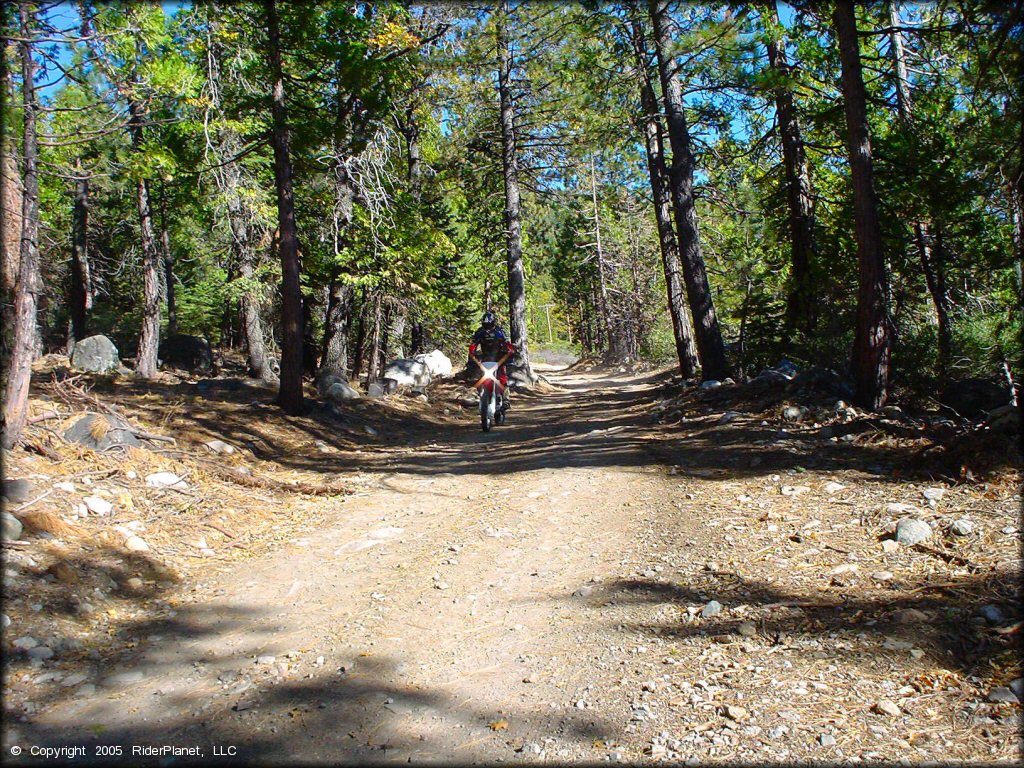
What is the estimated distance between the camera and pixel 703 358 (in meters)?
13.4

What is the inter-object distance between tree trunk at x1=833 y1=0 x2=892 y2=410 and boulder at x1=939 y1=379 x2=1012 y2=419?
70 centimetres

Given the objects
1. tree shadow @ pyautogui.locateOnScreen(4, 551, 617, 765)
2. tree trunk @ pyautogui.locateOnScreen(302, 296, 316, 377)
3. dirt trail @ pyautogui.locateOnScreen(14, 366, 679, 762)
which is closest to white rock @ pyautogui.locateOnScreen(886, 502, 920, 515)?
dirt trail @ pyautogui.locateOnScreen(14, 366, 679, 762)

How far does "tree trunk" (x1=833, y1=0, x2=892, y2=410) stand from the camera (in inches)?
308

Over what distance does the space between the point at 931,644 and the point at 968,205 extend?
336 inches

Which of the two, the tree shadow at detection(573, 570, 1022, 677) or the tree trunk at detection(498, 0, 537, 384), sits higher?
the tree trunk at detection(498, 0, 537, 384)

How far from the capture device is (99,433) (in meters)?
7.16

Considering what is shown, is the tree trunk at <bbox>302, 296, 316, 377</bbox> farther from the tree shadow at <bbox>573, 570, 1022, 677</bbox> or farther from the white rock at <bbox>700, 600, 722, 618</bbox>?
the white rock at <bbox>700, 600, 722, 618</bbox>

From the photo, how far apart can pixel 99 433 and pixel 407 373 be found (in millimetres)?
11316

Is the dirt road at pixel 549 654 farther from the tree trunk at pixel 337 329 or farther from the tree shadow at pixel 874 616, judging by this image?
the tree trunk at pixel 337 329

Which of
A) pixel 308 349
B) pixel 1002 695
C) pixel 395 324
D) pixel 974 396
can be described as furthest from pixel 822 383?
pixel 308 349

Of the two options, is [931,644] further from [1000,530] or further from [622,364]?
[622,364]

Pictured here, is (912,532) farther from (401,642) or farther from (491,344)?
(491,344)

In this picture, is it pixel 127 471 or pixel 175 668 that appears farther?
pixel 127 471

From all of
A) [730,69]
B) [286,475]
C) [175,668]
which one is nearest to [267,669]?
[175,668]
